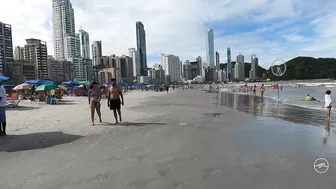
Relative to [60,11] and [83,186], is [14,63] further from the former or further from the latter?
[83,186]

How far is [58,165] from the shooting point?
4426 mm

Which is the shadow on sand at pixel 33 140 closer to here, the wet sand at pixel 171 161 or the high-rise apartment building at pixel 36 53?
the wet sand at pixel 171 161

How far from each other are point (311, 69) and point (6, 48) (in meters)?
191

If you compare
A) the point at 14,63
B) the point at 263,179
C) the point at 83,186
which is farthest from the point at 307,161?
the point at 14,63

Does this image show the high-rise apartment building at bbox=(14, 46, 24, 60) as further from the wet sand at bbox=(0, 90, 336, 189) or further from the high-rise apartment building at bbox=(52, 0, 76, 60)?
the wet sand at bbox=(0, 90, 336, 189)

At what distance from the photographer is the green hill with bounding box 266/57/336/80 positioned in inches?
6019

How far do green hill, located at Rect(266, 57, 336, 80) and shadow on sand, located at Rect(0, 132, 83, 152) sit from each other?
175149 mm

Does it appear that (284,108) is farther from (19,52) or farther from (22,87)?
(19,52)

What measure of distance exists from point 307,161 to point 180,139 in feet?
10.4

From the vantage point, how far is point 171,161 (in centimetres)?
466

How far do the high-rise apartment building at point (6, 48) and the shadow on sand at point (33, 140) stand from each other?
114 m

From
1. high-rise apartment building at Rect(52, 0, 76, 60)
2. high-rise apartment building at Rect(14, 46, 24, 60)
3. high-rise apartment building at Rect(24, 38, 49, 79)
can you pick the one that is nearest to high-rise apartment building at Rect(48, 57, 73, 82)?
high-rise apartment building at Rect(24, 38, 49, 79)

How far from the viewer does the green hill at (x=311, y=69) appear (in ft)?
502

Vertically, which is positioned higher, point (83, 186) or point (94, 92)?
point (94, 92)
